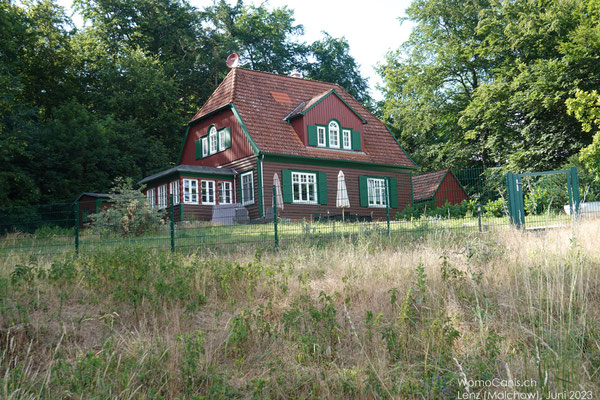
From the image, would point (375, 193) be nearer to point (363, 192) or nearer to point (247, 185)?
point (363, 192)

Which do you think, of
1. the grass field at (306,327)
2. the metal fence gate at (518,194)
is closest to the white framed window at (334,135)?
the metal fence gate at (518,194)

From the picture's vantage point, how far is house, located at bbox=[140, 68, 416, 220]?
2305 cm

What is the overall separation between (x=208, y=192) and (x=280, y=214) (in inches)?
146

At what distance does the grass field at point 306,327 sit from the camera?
16.0ft

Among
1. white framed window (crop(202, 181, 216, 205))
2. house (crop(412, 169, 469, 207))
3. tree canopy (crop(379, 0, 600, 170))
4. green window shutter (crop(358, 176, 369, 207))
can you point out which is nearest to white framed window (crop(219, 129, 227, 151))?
white framed window (crop(202, 181, 216, 205))

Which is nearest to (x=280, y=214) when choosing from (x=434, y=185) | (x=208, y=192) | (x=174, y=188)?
(x=208, y=192)

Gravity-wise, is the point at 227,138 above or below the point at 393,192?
above

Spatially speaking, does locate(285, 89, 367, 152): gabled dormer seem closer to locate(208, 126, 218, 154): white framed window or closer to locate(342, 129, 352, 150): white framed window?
locate(342, 129, 352, 150): white framed window

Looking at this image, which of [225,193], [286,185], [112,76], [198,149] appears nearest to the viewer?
[286,185]

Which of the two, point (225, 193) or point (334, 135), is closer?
point (225, 193)

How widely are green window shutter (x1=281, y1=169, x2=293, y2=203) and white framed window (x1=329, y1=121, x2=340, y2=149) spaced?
10.6ft

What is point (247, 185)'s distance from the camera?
2359 centimetres

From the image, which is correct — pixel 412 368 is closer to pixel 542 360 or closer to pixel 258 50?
pixel 542 360

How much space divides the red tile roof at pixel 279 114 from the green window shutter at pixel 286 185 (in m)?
0.90
